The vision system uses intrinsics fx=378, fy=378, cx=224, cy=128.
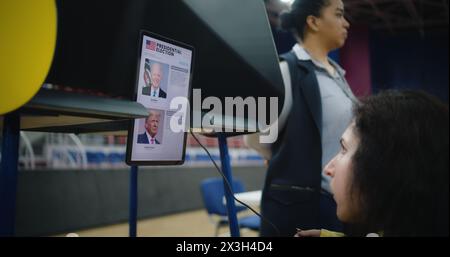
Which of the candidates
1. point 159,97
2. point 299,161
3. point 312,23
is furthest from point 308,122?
point 159,97

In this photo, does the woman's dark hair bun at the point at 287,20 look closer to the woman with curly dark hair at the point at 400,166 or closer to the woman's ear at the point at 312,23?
the woman's ear at the point at 312,23

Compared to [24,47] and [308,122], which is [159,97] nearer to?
[24,47]

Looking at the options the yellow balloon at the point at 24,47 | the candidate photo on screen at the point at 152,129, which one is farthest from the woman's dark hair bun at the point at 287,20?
the yellow balloon at the point at 24,47

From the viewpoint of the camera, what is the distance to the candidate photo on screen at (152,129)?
0.67 meters

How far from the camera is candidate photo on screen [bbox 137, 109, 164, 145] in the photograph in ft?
2.21

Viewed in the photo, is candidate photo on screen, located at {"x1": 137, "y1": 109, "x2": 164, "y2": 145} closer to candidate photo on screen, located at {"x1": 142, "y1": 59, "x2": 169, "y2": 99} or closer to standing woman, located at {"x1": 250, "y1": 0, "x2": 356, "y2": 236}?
candidate photo on screen, located at {"x1": 142, "y1": 59, "x2": 169, "y2": 99}

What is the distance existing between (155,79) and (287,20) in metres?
0.48

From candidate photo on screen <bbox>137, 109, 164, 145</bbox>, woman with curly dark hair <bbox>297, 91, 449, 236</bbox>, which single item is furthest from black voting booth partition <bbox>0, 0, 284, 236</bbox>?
woman with curly dark hair <bbox>297, 91, 449, 236</bbox>

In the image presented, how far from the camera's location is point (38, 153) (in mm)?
4215

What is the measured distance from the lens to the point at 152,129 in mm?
690

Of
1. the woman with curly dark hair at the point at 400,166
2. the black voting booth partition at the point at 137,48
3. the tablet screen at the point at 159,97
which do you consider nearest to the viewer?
the woman with curly dark hair at the point at 400,166

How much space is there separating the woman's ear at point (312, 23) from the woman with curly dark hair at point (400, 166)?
1.34 feet
